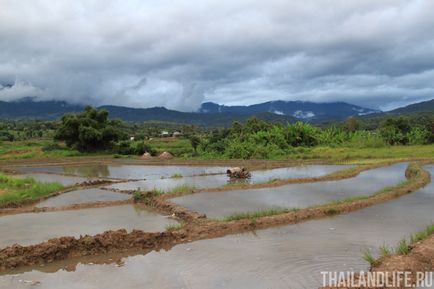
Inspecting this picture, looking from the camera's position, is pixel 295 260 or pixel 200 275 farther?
pixel 295 260

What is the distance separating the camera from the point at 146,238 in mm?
9438

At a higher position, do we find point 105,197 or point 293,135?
point 293,135

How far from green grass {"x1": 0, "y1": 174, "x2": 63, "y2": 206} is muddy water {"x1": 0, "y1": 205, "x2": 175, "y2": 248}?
269 cm

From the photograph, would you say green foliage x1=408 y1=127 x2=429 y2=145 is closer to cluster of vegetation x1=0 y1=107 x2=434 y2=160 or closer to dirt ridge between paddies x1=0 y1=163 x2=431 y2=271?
cluster of vegetation x1=0 y1=107 x2=434 y2=160

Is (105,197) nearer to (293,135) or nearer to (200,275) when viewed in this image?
(200,275)

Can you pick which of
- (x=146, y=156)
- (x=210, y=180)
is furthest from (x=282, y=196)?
(x=146, y=156)

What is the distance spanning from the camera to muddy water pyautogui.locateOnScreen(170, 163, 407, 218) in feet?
43.8

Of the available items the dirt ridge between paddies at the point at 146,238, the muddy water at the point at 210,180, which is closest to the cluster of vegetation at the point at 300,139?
the muddy water at the point at 210,180

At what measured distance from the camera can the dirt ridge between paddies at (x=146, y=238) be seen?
28.0ft

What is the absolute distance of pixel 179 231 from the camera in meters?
10.1

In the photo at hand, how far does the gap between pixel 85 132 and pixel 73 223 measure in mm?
32298

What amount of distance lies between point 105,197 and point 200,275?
1032 centimetres

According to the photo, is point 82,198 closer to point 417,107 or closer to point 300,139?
point 300,139

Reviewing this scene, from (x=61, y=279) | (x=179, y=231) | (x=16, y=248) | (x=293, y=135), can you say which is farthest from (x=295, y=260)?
(x=293, y=135)
